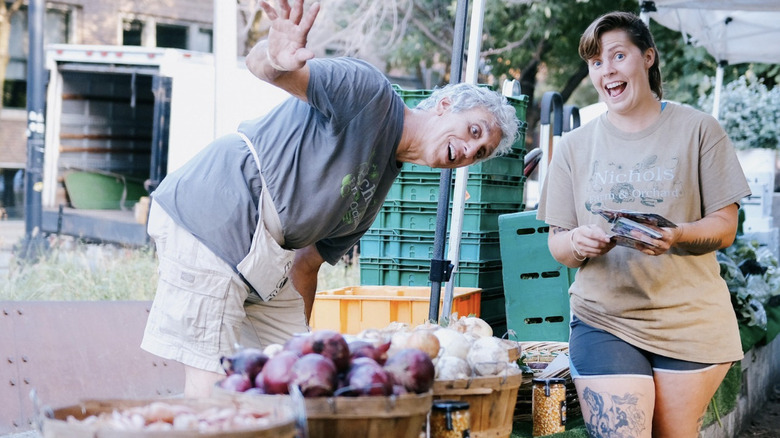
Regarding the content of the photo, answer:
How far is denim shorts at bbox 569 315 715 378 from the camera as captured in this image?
3.26 m

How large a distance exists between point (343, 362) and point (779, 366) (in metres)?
7.30

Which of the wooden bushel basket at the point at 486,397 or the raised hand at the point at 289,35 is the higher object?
the raised hand at the point at 289,35

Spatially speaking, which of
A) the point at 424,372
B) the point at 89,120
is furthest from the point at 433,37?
the point at 424,372

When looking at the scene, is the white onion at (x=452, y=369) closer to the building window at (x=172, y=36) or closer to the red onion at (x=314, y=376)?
the red onion at (x=314, y=376)

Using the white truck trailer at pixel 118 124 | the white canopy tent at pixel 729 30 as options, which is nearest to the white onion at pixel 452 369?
the white canopy tent at pixel 729 30

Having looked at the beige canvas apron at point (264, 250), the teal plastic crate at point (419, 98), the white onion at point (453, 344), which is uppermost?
the teal plastic crate at point (419, 98)

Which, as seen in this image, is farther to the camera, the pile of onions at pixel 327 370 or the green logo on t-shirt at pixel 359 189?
the green logo on t-shirt at pixel 359 189

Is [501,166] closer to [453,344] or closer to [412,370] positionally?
[453,344]

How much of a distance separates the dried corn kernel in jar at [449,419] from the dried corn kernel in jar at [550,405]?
1.23 meters

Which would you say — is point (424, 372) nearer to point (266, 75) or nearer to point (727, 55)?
point (266, 75)

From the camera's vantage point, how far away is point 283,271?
3.02 m

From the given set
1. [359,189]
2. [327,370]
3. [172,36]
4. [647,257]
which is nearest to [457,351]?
[359,189]

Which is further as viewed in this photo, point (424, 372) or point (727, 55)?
point (727, 55)

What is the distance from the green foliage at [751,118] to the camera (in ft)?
35.9
